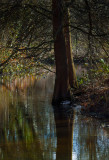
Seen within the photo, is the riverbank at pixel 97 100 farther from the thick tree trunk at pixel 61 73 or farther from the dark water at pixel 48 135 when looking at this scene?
the thick tree trunk at pixel 61 73

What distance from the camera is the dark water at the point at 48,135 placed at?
303 inches

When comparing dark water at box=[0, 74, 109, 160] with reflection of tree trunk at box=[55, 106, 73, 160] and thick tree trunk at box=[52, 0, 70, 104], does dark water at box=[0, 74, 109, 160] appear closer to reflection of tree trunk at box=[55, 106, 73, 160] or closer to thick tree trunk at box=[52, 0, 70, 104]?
reflection of tree trunk at box=[55, 106, 73, 160]

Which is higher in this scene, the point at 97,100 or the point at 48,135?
the point at 97,100

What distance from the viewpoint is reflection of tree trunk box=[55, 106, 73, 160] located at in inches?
303

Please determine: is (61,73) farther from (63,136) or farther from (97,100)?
(63,136)

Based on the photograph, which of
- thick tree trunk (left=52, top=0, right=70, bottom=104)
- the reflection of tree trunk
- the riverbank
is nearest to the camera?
the reflection of tree trunk

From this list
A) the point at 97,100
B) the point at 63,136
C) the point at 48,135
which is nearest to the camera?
the point at 63,136

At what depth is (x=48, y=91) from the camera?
68.2 feet

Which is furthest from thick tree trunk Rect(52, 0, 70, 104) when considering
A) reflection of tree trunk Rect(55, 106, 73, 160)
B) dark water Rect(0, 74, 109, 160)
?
reflection of tree trunk Rect(55, 106, 73, 160)

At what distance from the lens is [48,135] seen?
9609 mm

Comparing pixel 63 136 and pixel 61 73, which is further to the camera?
pixel 61 73

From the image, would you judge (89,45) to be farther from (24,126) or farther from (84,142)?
(84,142)

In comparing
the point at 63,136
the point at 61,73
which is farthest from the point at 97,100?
the point at 63,136

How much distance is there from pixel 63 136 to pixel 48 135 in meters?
0.51
